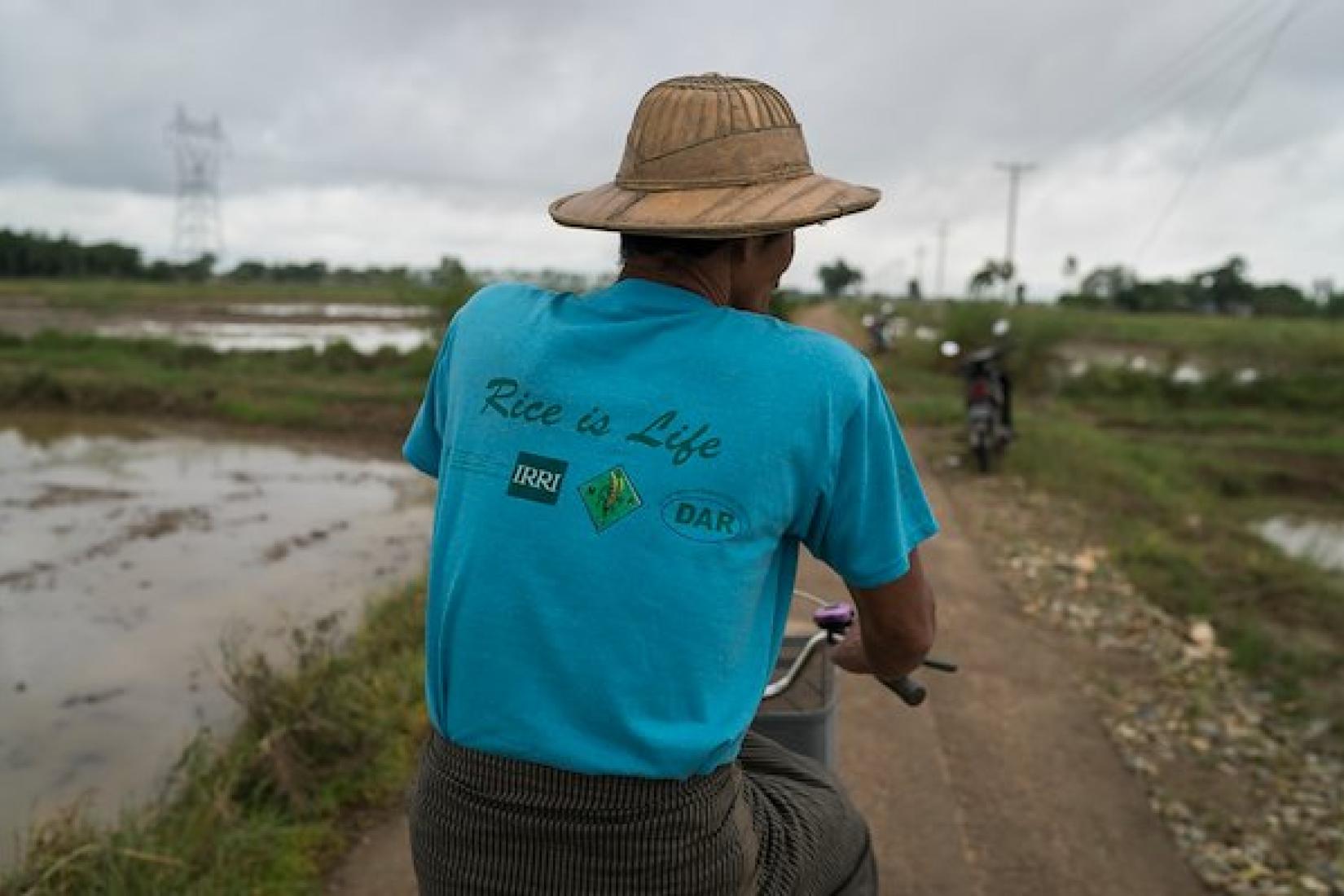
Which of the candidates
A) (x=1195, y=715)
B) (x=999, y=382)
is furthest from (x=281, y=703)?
(x=999, y=382)

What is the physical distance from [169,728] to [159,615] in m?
2.13

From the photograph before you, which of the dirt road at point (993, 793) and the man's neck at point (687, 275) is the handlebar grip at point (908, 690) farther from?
the dirt road at point (993, 793)

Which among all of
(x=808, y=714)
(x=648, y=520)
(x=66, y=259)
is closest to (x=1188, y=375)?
(x=808, y=714)

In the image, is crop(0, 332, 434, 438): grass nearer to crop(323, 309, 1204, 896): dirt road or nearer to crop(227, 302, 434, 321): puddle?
crop(323, 309, 1204, 896): dirt road

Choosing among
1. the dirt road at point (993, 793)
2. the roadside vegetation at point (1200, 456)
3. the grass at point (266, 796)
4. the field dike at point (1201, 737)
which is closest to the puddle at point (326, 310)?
the roadside vegetation at point (1200, 456)

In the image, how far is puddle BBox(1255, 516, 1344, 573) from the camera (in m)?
9.52

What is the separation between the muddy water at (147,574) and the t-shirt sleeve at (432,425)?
3490mm

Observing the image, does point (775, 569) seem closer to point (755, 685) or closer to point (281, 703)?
point (755, 685)

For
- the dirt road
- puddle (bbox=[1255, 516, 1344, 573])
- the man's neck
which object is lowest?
puddle (bbox=[1255, 516, 1344, 573])

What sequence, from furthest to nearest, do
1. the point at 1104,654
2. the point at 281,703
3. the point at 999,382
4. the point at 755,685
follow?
the point at 999,382 → the point at 1104,654 → the point at 281,703 → the point at 755,685

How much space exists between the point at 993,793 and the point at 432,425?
9.77 feet

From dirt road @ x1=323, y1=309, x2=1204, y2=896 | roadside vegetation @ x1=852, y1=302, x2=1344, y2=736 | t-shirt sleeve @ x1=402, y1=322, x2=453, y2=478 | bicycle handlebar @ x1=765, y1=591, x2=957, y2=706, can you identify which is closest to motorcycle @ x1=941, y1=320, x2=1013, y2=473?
roadside vegetation @ x1=852, y1=302, x2=1344, y2=736

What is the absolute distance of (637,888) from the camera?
4.37ft

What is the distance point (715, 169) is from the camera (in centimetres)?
146
